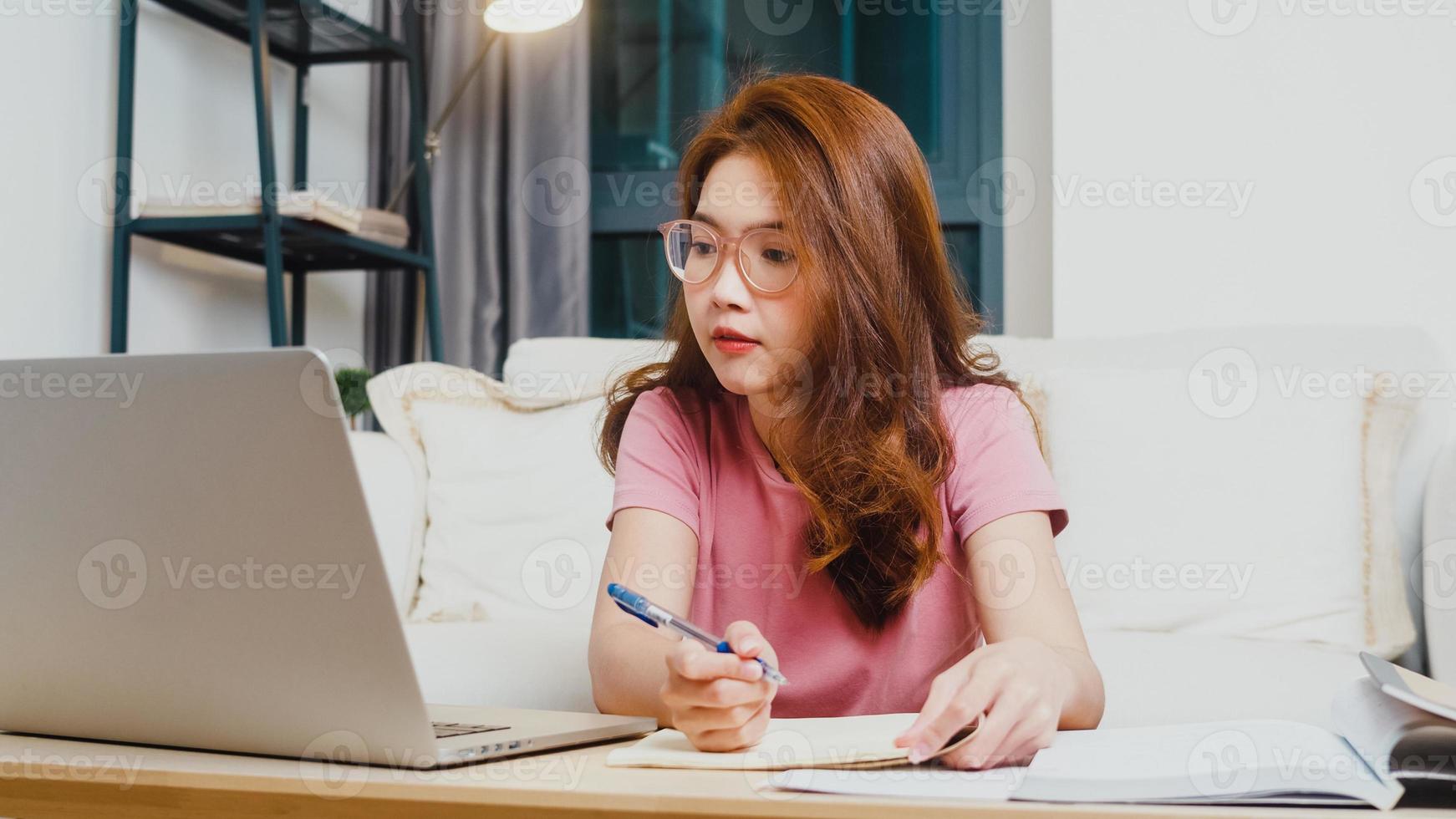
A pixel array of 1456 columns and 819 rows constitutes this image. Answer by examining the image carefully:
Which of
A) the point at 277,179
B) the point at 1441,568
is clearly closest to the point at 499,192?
the point at 277,179

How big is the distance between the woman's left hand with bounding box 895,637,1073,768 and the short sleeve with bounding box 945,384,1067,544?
28 cm

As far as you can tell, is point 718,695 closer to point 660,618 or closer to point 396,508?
point 660,618

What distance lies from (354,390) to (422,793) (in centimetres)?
166

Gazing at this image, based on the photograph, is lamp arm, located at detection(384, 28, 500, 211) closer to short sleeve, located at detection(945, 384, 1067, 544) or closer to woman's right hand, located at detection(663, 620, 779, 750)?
short sleeve, located at detection(945, 384, 1067, 544)

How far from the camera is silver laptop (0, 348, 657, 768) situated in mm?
493

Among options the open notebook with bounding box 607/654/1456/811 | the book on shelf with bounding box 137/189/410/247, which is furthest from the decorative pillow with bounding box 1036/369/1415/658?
the book on shelf with bounding box 137/189/410/247

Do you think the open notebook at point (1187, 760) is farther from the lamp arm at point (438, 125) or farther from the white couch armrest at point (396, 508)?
the lamp arm at point (438, 125)

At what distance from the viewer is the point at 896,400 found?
1010mm

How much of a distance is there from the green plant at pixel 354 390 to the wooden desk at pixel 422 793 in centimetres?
147

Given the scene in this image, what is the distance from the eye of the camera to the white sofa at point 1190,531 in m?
1.29

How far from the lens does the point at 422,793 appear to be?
49 cm

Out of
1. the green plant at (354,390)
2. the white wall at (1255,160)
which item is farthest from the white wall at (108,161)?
the white wall at (1255,160)

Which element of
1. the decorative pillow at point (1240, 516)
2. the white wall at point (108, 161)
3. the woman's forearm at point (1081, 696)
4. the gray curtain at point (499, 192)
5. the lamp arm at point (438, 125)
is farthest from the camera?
the gray curtain at point (499, 192)

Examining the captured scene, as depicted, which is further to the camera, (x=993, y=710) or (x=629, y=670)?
(x=629, y=670)
